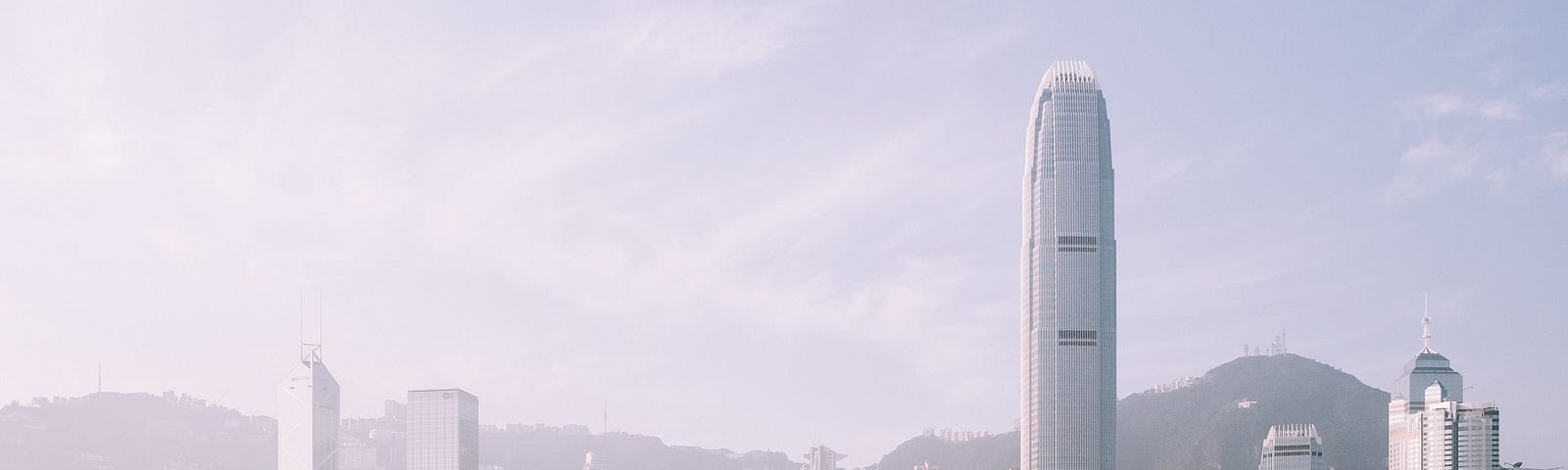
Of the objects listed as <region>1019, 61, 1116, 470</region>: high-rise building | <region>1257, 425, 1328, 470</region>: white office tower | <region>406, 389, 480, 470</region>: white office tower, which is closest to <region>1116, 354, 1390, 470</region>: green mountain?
<region>1257, 425, 1328, 470</region>: white office tower

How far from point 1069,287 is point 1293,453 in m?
27.3

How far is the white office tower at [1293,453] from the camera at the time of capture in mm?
139125

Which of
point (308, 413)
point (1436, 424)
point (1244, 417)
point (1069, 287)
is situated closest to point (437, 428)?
point (308, 413)

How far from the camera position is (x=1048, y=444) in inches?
4963

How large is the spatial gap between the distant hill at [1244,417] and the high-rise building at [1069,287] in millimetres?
37622

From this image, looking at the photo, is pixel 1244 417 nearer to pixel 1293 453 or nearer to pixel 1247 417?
pixel 1247 417

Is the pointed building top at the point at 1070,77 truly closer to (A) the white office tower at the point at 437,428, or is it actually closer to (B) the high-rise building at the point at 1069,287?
(B) the high-rise building at the point at 1069,287

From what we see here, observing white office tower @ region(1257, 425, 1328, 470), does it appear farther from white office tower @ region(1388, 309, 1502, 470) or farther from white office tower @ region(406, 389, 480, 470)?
white office tower @ region(406, 389, 480, 470)

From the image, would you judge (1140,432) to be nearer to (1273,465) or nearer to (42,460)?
(1273,465)

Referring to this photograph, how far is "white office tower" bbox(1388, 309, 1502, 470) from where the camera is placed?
141 metres

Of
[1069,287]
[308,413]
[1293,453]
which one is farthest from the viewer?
[308,413]

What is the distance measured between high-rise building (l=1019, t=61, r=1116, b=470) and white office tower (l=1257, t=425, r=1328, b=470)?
20.4m

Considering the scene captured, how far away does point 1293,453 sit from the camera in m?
140

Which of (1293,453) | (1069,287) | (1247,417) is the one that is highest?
(1069,287)
